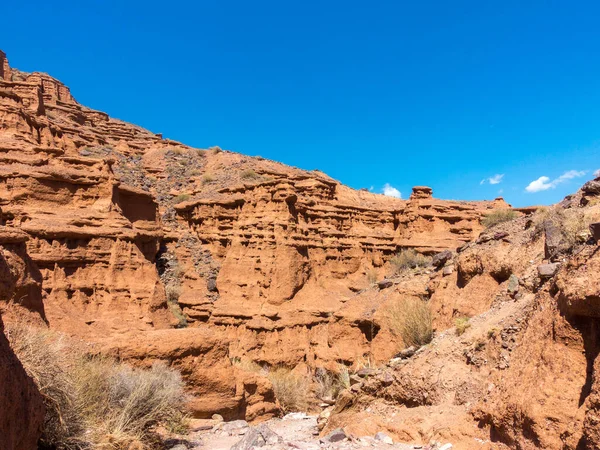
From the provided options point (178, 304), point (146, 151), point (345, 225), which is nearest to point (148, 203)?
point (178, 304)

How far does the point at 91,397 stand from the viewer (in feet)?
25.2

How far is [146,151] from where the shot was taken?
1829 inches

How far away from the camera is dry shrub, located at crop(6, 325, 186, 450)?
623 cm

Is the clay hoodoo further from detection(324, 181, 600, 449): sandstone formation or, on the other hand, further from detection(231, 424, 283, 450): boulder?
detection(231, 424, 283, 450): boulder

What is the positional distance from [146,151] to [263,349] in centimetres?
3046

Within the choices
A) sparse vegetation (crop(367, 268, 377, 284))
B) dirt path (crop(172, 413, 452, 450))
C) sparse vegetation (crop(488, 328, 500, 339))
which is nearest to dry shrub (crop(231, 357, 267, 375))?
dirt path (crop(172, 413, 452, 450))

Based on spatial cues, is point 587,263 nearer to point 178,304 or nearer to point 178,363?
point 178,363

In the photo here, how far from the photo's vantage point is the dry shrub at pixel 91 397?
245 inches

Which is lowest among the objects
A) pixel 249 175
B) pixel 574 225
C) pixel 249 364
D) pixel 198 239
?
pixel 249 364

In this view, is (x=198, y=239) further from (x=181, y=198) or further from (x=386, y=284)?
(x=386, y=284)

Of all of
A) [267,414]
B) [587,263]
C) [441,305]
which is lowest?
[267,414]

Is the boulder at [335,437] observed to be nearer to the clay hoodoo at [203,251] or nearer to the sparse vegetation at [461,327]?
the sparse vegetation at [461,327]

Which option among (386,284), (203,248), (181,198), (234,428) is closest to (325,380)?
(386,284)

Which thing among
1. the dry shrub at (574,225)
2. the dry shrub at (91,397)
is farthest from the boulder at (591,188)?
the dry shrub at (91,397)
